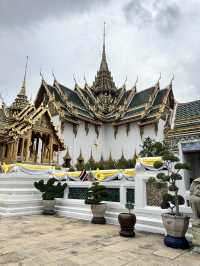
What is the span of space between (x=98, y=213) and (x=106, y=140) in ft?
63.6

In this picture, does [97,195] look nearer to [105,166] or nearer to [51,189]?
[51,189]

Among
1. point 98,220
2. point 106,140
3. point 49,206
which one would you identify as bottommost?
point 98,220

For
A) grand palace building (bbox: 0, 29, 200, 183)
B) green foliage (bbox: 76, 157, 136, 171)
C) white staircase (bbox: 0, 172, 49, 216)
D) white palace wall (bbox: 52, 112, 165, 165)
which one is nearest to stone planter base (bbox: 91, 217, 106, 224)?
white staircase (bbox: 0, 172, 49, 216)

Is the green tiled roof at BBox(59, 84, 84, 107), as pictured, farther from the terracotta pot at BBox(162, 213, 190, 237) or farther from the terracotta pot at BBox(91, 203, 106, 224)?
the terracotta pot at BBox(162, 213, 190, 237)

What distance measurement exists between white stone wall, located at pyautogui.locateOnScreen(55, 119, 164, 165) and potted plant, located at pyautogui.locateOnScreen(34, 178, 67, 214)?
1224 cm

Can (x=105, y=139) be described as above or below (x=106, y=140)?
above

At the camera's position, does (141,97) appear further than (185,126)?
Yes

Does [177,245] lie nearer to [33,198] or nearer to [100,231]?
[100,231]

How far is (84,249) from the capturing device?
3359mm

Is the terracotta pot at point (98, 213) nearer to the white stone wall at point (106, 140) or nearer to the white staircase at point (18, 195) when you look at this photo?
the white staircase at point (18, 195)

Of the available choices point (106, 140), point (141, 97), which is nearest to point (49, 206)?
point (106, 140)

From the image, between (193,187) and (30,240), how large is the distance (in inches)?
121

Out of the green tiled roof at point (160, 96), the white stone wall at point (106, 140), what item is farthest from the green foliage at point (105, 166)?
the green tiled roof at point (160, 96)

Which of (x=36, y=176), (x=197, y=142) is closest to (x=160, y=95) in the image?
(x=36, y=176)
